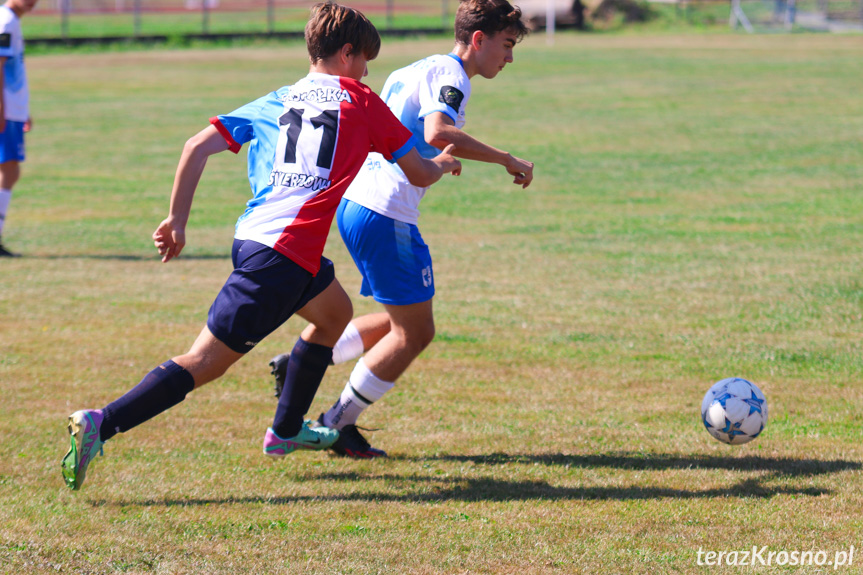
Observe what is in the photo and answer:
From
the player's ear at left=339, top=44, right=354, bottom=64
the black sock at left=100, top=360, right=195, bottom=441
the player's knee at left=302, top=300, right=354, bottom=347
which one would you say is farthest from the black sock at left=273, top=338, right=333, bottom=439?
the player's ear at left=339, top=44, right=354, bottom=64

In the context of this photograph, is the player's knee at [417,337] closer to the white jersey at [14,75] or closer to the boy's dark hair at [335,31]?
the boy's dark hair at [335,31]

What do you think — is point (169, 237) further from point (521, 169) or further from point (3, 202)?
point (3, 202)

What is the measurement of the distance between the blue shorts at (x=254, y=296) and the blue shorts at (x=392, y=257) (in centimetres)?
68

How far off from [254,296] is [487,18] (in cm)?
187

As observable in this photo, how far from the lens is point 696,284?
331 inches

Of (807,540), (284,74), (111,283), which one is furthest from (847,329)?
(284,74)

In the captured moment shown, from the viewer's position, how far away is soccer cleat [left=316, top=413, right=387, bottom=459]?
16.5 feet

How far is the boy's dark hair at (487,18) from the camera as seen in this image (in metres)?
4.91

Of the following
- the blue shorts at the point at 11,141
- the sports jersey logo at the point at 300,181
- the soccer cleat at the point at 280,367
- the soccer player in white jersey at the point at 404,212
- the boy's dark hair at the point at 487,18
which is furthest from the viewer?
the blue shorts at the point at 11,141

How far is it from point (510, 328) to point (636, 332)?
90cm

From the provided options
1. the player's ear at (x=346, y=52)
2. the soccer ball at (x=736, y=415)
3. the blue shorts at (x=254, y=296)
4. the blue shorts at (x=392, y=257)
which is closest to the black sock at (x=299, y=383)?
Result: the blue shorts at (x=392, y=257)

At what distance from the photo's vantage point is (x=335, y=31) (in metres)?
4.28

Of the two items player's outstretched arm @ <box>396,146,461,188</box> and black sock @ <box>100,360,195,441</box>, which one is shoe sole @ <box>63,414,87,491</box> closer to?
black sock @ <box>100,360,195,441</box>

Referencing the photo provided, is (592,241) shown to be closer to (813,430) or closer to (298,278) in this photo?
(813,430)
